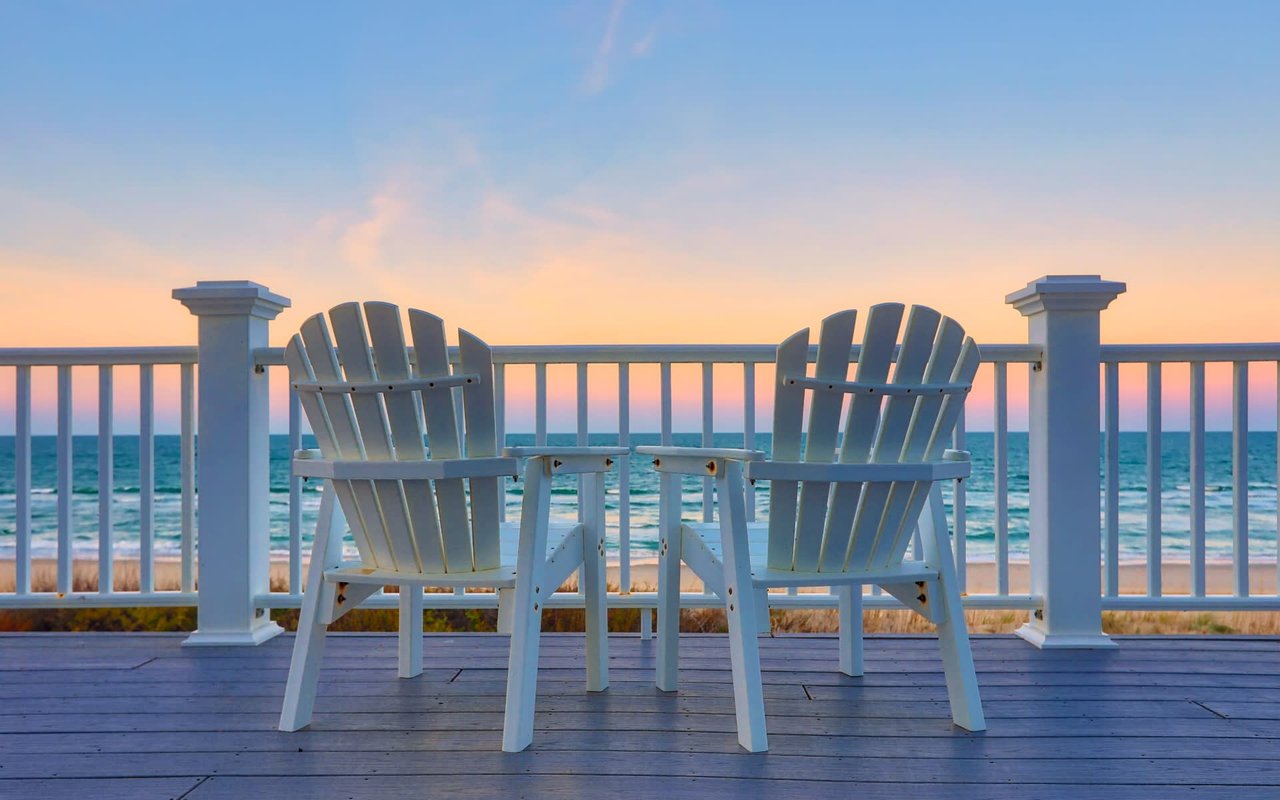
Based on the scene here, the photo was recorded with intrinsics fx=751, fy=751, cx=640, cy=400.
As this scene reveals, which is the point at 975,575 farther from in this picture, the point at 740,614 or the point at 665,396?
the point at 740,614

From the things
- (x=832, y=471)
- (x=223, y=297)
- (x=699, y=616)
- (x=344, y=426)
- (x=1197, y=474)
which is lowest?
(x=699, y=616)

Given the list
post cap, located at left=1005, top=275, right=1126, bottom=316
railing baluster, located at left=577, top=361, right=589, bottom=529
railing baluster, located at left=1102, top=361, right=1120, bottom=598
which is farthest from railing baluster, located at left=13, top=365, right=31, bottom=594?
railing baluster, located at left=1102, top=361, right=1120, bottom=598

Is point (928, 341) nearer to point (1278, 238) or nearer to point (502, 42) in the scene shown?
point (502, 42)

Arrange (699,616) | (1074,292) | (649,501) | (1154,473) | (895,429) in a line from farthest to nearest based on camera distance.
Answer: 1. (649,501)
2. (699,616)
3. (1154,473)
4. (1074,292)
5. (895,429)

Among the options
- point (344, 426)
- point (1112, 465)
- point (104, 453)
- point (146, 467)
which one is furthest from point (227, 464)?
point (1112, 465)

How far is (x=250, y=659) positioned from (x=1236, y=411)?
355 cm

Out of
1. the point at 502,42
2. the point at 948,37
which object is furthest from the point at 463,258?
the point at 948,37

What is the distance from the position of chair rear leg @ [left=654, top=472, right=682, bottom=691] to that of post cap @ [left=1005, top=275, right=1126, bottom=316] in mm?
1548

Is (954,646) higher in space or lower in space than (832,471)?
lower

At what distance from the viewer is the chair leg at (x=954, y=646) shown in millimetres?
1824

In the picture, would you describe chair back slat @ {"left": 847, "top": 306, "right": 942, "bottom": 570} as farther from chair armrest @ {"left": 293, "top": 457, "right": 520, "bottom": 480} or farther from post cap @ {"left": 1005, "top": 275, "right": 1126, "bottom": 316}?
post cap @ {"left": 1005, "top": 275, "right": 1126, "bottom": 316}

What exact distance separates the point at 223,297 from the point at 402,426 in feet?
4.17

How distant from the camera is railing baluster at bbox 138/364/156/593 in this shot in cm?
271

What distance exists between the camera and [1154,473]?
8.92 feet
